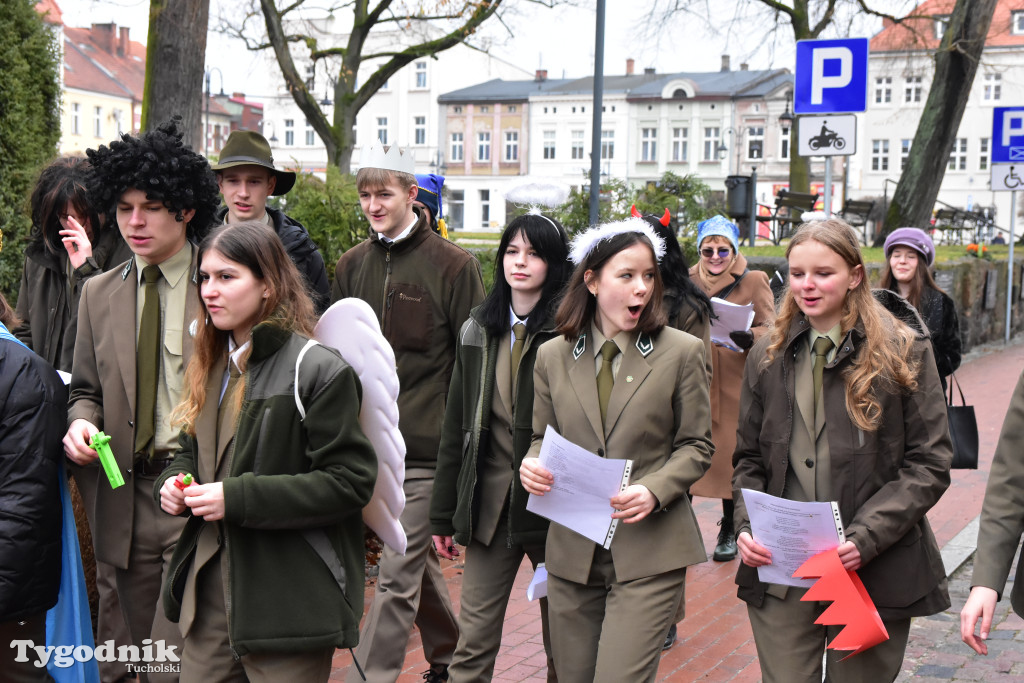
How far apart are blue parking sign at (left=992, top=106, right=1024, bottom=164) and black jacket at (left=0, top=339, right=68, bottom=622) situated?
14.3m

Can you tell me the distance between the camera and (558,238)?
445cm

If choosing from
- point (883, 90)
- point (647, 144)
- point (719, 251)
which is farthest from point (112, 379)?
point (883, 90)

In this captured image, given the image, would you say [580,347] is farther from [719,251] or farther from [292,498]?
[719,251]

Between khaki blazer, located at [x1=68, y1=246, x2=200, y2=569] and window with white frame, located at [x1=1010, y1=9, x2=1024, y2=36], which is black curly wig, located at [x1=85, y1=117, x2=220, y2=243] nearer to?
khaki blazer, located at [x1=68, y1=246, x2=200, y2=569]

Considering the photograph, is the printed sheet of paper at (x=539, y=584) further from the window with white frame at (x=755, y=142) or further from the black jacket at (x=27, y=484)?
the window with white frame at (x=755, y=142)

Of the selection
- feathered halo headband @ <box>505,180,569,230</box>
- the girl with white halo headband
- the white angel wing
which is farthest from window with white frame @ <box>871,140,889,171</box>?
the white angel wing

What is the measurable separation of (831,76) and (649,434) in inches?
196

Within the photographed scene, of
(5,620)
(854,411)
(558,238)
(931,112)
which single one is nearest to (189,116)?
(558,238)

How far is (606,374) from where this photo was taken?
3.92m

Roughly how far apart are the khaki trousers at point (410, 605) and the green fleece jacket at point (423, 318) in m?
0.22

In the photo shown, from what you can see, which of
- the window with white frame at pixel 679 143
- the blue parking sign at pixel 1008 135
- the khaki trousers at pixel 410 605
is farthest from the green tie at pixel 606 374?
the window with white frame at pixel 679 143

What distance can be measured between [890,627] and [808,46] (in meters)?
5.26

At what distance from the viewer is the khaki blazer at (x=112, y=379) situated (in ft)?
13.3

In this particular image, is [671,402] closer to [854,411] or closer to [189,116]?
[854,411]
